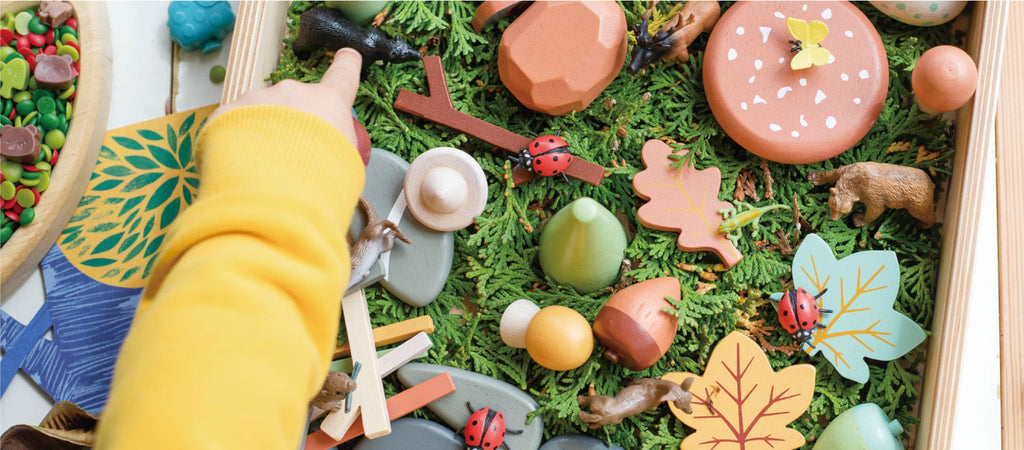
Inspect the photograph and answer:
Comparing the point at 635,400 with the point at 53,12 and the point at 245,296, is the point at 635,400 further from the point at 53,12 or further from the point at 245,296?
the point at 53,12

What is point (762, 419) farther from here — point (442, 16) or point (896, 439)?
point (442, 16)

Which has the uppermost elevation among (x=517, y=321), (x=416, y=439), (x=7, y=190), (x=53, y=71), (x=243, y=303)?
(x=243, y=303)

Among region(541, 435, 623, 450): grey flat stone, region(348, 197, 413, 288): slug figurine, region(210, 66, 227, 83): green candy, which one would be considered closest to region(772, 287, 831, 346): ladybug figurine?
region(541, 435, 623, 450): grey flat stone

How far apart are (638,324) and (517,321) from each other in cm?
15

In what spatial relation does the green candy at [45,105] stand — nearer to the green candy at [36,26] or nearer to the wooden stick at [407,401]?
the green candy at [36,26]

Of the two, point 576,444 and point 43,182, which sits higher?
point 43,182

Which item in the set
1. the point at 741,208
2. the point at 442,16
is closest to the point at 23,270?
the point at 442,16

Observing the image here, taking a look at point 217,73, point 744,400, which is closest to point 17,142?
point 217,73

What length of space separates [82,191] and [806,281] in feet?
3.36

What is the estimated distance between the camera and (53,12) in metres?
0.98

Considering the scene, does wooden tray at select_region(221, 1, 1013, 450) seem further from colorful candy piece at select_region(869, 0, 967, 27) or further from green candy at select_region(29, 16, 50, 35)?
green candy at select_region(29, 16, 50, 35)

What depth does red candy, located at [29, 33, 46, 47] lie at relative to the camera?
38.6 inches

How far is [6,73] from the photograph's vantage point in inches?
37.2

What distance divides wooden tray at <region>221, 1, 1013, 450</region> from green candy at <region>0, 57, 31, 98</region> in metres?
0.31
